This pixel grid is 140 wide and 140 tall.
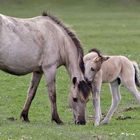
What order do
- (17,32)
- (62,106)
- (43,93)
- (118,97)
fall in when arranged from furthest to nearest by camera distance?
(43,93), (62,106), (118,97), (17,32)

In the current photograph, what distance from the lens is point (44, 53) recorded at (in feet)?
43.5

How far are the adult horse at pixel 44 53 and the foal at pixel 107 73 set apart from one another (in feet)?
0.73

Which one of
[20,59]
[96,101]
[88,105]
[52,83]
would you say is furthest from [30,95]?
[88,105]

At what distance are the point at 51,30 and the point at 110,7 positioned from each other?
4780 centimetres

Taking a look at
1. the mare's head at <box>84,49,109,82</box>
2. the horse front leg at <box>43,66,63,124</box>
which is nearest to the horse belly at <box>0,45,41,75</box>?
the horse front leg at <box>43,66,63,124</box>

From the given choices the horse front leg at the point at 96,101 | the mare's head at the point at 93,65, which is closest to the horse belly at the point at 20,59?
the mare's head at the point at 93,65

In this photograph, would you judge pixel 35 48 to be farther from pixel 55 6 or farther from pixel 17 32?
pixel 55 6

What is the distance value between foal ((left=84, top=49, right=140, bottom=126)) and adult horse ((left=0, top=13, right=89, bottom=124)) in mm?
223

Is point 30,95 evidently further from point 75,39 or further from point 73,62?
point 75,39

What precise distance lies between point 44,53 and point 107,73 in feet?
4.76

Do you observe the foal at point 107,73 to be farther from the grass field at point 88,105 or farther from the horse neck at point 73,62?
the grass field at point 88,105

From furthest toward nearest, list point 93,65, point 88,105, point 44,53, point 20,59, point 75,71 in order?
point 88,105
point 75,71
point 44,53
point 93,65
point 20,59

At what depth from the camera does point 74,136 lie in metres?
10.4

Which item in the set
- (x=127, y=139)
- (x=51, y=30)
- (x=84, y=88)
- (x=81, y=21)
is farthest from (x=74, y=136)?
(x=81, y=21)
